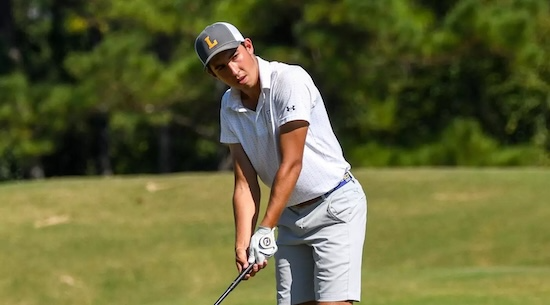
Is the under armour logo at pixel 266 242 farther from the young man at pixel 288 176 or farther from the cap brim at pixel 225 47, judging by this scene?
the cap brim at pixel 225 47

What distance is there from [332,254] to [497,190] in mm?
9079

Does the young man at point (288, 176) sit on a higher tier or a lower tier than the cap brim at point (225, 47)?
lower

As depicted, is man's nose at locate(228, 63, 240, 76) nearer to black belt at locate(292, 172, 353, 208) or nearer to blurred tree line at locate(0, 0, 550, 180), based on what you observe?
black belt at locate(292, 172, 353, 208)

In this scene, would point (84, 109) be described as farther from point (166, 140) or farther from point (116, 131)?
point (116, 131)

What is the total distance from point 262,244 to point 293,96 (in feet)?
1.88

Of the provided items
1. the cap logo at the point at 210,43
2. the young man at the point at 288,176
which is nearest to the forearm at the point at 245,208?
the young man at the point at 288,176

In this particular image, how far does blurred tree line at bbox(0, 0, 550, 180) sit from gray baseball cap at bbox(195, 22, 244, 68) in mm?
14311


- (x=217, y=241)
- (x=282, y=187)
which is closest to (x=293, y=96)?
(x=282, y=187)

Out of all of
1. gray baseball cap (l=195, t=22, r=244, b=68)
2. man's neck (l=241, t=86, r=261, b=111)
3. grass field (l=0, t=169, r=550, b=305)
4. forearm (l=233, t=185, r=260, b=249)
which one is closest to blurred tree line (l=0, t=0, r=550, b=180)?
grass field (l=0, t=169, r=550, b=305)

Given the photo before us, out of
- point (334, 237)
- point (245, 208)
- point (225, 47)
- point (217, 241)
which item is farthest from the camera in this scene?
point (217, 241)

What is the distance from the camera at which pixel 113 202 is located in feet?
42.2

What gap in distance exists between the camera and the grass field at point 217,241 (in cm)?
924

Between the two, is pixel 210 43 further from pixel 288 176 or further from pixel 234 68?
pixel 288 176

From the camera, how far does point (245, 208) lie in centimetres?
451
